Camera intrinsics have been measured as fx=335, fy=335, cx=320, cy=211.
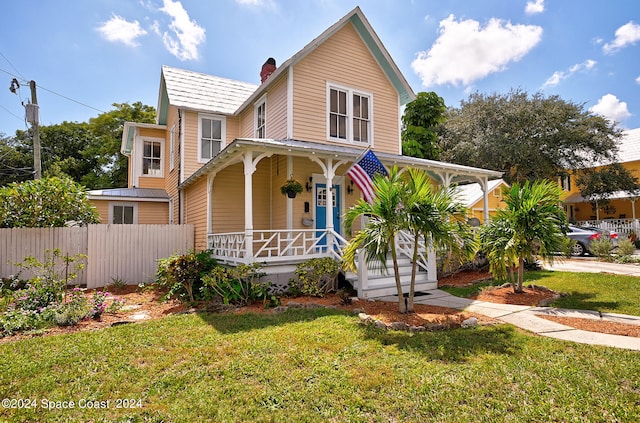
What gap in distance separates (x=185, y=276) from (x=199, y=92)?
9.61 meters

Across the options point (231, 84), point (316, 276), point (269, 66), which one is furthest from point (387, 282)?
point (231, 84)

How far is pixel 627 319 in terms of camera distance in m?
5.47

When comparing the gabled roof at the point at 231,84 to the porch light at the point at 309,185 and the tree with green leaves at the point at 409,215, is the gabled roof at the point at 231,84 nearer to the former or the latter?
the porch light at the point at 309,185

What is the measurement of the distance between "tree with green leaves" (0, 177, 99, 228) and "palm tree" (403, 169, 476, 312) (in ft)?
32.8

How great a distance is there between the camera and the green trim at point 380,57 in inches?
461

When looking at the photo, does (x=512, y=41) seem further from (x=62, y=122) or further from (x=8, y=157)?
(x=8, y=157)

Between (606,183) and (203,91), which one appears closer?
(203,91)

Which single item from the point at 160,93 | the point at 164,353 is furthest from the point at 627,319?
the point at 160,93

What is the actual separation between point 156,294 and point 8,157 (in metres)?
37.3

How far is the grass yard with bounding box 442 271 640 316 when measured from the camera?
21.1 feet

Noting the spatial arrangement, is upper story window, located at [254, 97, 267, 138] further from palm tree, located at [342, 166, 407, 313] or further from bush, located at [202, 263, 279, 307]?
palm tree, located at [342, 166, 407, 313]

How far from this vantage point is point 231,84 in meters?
15.7

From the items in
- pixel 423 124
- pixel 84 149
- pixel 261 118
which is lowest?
pixel 261 118

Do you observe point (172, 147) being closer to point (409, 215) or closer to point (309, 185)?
point (309, 185)
